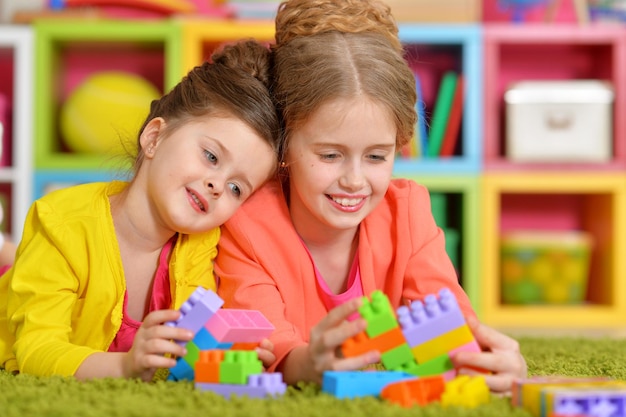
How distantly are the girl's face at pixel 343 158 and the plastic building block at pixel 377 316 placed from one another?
0.29 meters

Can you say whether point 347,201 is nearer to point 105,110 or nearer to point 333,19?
point 333,19

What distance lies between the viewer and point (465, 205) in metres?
2.36

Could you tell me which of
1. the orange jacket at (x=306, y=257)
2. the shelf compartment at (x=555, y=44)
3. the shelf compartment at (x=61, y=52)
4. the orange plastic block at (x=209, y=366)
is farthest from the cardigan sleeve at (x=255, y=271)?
the shelf compartment at (x=555, y=44)

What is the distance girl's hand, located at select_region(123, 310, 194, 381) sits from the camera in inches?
36.7

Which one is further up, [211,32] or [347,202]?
[211,32]

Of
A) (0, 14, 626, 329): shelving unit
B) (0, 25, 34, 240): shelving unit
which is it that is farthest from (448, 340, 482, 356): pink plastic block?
(0, 25, 34, 240): shelving unit

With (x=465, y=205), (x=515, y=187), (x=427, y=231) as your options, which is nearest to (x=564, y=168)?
(x=515, y=187)

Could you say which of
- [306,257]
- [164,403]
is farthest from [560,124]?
[164,403]

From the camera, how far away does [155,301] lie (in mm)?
1237

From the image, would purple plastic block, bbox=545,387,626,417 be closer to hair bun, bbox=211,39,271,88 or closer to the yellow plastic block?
the yellow plastic block

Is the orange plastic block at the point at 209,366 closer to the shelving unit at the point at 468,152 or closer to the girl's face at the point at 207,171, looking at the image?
the girl's face at the point at 207,171

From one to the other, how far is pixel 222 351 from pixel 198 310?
5cm

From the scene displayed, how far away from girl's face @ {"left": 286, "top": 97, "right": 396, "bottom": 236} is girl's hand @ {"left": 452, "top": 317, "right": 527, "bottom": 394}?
0.29 metres

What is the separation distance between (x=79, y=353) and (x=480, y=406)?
49 cm
